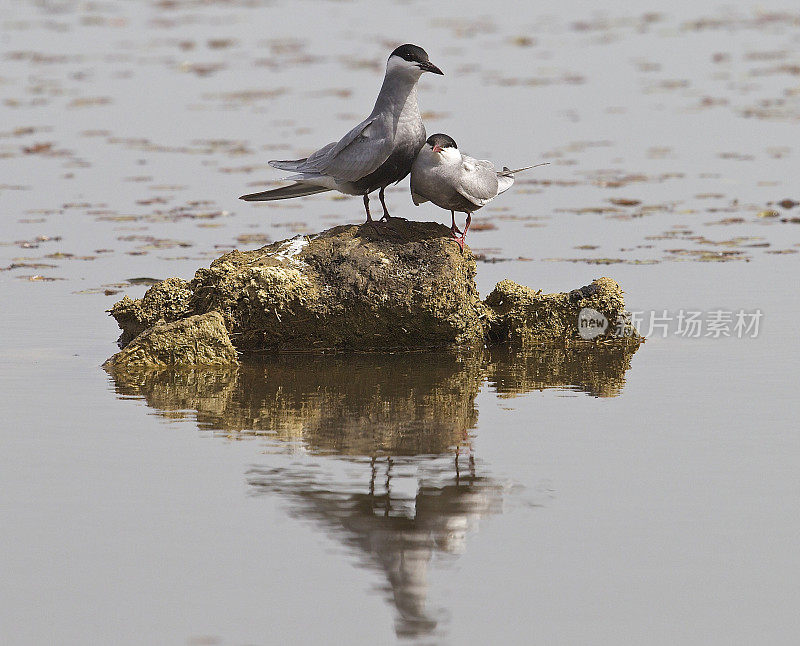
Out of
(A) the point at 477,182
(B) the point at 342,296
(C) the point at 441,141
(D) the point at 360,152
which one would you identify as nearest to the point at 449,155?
(C) the point at 441,141

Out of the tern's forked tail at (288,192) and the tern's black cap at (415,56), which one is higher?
the tern's black cap at (415,56)

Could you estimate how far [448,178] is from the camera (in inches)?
298

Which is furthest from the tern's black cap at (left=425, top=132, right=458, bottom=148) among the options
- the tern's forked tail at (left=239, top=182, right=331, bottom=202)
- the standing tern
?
the tern's forked tail at (left=239, top=182, right=331, bottom=202)

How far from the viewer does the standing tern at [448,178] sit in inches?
298

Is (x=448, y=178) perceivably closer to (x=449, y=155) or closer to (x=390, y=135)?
(x=449, y=155)

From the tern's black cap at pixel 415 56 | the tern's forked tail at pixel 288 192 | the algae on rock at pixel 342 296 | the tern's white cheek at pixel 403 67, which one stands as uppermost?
the tern's black cap at pixel 415 56

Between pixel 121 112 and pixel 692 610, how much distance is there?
13.8m

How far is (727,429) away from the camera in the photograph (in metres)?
6.30

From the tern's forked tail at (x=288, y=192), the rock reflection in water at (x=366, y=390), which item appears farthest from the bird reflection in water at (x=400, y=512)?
the tern's forked tail at (x=288, y=192)

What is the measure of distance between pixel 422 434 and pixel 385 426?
20cm

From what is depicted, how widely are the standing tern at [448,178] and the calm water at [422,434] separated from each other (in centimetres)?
84

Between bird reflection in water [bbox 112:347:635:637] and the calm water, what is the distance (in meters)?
0.02

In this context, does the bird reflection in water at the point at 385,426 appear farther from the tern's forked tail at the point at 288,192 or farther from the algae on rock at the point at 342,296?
the tern's forked tail at the point at 288,192

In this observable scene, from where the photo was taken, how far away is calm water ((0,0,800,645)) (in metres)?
4.46
